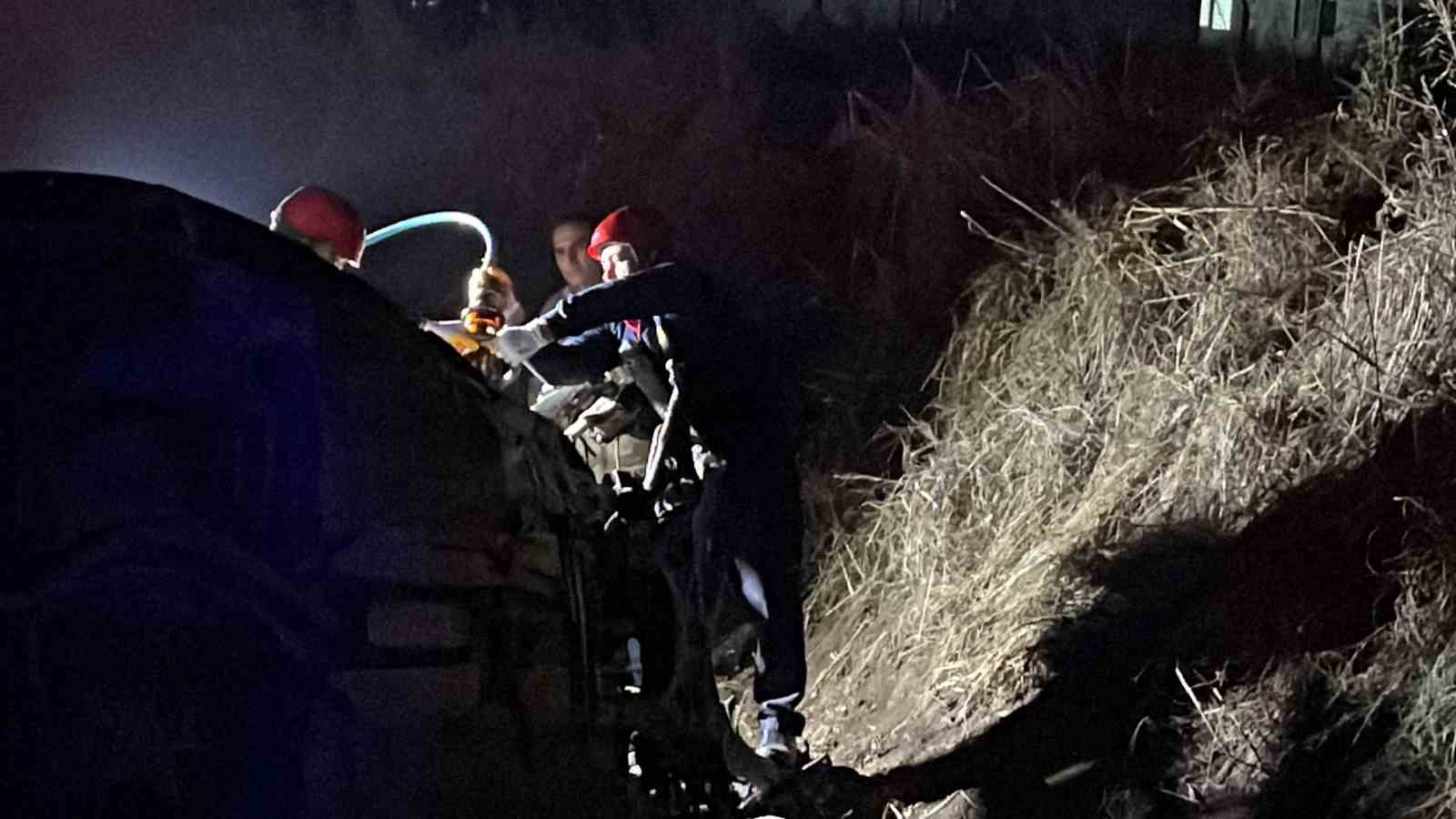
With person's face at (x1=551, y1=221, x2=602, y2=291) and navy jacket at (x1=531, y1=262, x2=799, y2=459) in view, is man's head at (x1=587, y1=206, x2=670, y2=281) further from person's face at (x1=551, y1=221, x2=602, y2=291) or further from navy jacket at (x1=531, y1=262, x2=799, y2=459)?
person's face at (x1=551, y1=221, x2=602, y2=291)

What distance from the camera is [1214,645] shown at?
464 cm

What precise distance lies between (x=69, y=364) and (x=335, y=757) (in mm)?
601

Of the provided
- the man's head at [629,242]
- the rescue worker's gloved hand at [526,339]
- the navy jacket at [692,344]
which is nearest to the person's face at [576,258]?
the man's head at [629,242]

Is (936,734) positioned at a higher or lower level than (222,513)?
lower

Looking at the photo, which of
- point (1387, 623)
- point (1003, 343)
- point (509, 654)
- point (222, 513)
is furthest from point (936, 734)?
point (222, 513)

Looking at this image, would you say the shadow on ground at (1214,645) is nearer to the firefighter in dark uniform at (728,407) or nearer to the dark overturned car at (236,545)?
the firefighter in dark uniform at (728,407)

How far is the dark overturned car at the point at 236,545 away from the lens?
2.15 metres

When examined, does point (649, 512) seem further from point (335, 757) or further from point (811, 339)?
point (811, 339)

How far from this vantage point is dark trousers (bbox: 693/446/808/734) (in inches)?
203

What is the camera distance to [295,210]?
5.80m

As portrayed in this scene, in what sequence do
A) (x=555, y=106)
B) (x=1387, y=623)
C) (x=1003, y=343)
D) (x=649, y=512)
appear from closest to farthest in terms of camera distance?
1. (x=649, y=512)
2. (x=1387, y=623)
3. (x=1003, y=343)
4. (x=555, y=106)

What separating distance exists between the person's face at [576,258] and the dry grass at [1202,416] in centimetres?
147

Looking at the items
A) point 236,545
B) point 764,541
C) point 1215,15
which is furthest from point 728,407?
point 1215,15

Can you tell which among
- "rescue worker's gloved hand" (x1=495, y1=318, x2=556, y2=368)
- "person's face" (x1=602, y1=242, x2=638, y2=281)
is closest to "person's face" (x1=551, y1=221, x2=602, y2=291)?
"person's face" (x1=602, y1=242, x2=638, y2=281)
